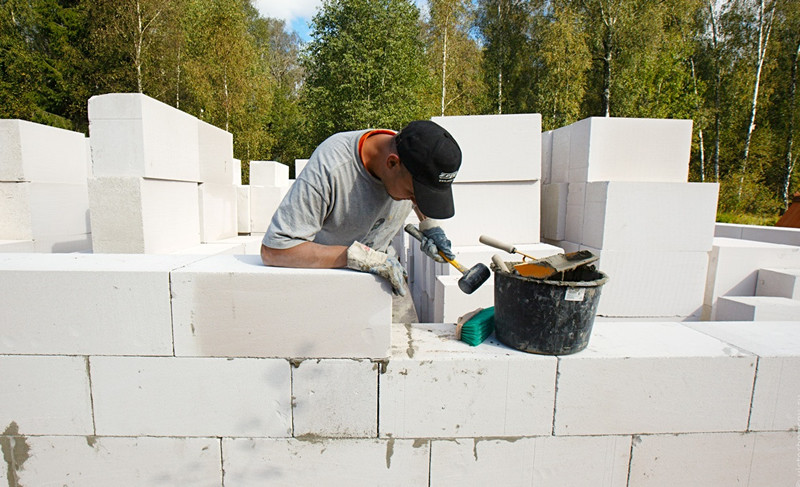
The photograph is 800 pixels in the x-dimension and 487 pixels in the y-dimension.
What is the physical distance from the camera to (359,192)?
2.02 m

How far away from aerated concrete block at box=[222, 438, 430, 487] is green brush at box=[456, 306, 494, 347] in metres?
0.54

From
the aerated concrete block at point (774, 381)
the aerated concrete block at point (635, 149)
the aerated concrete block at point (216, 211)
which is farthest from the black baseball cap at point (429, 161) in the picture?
the aerated concrete block at point (216, 211)

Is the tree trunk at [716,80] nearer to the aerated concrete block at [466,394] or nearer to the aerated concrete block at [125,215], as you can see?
the aerated concrete block at [466,394]

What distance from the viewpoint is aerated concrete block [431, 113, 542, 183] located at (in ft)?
13.4

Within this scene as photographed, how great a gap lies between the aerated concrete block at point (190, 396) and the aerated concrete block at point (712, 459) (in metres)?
1.81

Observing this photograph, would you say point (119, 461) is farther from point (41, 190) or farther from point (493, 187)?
point (41, 190)

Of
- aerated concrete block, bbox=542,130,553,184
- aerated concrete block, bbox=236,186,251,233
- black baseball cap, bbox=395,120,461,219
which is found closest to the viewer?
black baseball cap, bbox=395,120,461,219

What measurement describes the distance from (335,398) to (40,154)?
5.36 metres

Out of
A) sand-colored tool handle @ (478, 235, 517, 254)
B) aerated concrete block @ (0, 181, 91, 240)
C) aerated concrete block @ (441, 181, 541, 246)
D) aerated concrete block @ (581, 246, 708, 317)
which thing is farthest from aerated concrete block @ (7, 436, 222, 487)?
aerated concrete block @ (0, 181, 91, 240)

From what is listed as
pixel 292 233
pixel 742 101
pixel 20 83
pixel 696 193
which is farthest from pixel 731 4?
pixel 20 83

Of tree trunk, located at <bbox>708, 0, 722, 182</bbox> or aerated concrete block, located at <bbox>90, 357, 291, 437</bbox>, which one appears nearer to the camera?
aerated concrete block, located at <bbox>90, 357, 291, 437</bbox>

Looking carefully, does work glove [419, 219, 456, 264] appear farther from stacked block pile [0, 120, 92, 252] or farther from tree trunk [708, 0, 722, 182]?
tree trunk [708, 0, 722, 182]

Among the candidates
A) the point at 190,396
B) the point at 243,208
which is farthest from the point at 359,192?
the point at 243,208

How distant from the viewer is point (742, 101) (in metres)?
18.4
